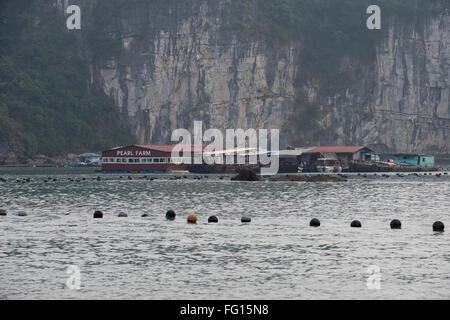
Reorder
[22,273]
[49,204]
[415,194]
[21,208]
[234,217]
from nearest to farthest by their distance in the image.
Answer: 1. [22,273]
2. [234,217]
3. [21,208]
4. [49,204]
5. [415,194]

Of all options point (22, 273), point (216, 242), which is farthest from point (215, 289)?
point (216, 242)

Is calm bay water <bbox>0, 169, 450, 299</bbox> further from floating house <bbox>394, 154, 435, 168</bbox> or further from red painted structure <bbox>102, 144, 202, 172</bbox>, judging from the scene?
floating house <bbox>394, 154, 435, 168</bbox>

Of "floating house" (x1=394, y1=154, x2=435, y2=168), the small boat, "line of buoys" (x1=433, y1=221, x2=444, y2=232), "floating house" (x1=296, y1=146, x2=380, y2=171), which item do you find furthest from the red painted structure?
"line of buoys" (x1=433, y1=221, x2=444, y2=232)

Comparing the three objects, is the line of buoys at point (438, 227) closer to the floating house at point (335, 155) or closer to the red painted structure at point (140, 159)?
the red painted structure at point (140, 159)

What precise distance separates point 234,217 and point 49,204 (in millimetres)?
20073

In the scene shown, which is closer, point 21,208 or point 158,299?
point 158,299

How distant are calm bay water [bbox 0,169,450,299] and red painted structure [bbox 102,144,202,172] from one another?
7930 centimetres

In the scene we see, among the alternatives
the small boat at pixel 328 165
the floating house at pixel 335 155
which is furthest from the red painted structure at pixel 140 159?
the small boat at pixel 328 165

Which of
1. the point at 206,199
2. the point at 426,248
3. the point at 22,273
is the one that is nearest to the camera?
the point at 22,273

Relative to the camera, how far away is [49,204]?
2355 inches

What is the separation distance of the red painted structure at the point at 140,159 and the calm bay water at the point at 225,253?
79.3 metres

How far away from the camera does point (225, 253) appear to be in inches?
1236

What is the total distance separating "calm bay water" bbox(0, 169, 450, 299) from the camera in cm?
2383
